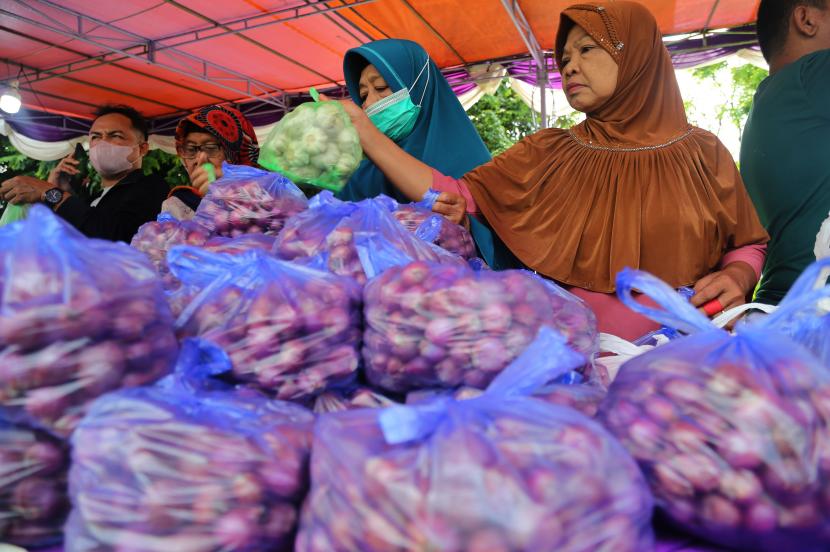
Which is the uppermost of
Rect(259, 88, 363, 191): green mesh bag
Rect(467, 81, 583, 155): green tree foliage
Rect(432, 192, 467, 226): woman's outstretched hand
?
Rect(467, 81, 583, 155): green tree foliage

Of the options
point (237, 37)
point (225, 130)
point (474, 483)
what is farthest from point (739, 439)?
point (237, 37)

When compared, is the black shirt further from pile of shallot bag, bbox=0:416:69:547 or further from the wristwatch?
pile of shallot bag, bbox=0:416:69:547

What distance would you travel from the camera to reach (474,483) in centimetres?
48

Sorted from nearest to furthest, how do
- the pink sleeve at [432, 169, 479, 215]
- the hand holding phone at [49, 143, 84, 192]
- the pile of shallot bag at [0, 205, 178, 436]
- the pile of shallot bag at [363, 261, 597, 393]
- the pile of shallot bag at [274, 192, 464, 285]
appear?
1. the pile of shallot bag at [0, 205, 178, 436]
2. the pile of shallot bag at [363, 261, 597, 393]
3. the pile of shallot bag at [274, 192, 464, 285]
4. the pink sleeve at [432, 169, 479, 215]
5. the hand holding phone at [49, 143, 84, 192]

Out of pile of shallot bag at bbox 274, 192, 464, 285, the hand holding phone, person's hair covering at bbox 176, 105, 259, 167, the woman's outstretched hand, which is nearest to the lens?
pile of shallot bag at bbox 274, 192, 464, 285

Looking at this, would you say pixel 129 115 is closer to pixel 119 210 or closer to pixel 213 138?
pixel 119 210

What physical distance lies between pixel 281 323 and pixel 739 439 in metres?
0.58

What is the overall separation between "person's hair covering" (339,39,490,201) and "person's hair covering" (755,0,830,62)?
1.36 metres

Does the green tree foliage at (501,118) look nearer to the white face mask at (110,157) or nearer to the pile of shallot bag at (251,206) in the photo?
the white face mask at (110,157)

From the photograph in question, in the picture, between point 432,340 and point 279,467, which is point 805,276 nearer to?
point 432,340

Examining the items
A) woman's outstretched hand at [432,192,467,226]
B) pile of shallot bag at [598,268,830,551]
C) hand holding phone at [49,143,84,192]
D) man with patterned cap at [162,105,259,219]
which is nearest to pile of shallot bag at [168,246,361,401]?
pile of shallot bag at [598,268,830,551]

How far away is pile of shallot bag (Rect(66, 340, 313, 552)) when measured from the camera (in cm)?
54

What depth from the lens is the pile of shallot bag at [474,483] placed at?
0.48 meters

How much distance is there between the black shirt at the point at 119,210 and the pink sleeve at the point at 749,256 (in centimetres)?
259
